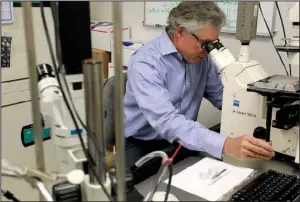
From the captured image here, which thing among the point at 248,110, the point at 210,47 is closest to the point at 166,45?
the point at 210,47

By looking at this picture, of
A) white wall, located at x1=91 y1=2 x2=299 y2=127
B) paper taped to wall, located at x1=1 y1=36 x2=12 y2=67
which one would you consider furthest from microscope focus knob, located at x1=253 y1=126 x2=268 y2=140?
paper taped to wall, located at x1=1 y1=36 x2=12 y2=67

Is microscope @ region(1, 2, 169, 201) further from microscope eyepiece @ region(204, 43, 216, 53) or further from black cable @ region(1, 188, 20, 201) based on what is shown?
microscope eyepiece @ region(204, 43, 216, 53)

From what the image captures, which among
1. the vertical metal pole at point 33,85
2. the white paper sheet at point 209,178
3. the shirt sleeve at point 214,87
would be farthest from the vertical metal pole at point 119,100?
the shirt sleeve at point 214,87

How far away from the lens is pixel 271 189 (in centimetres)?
108

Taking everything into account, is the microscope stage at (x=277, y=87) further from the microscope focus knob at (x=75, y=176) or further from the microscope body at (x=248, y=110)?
the microscope focus knob at (x=75, y=176)

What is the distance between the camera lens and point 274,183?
44.0 inches

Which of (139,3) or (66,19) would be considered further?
(139,3)

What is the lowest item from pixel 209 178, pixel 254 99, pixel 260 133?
pixel 209 178

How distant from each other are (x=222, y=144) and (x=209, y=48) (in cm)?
38

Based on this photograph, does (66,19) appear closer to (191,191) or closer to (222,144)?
(191,191)

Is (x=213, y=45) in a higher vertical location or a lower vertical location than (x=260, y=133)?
higher

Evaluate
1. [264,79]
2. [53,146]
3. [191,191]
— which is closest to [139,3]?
[264,79]

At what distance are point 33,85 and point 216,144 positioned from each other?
83cm

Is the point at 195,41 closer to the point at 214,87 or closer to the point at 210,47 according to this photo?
the point at 210,47
